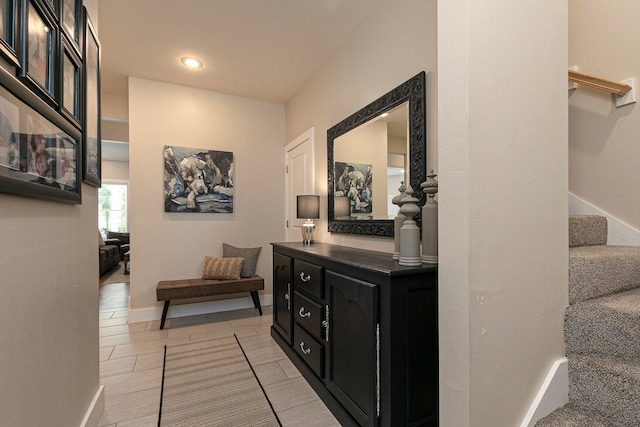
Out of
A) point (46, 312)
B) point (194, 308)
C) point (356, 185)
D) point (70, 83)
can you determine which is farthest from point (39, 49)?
point (194, 308)

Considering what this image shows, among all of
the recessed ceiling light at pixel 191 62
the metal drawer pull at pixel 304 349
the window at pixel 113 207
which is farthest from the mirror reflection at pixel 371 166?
the window at pixel 113 207

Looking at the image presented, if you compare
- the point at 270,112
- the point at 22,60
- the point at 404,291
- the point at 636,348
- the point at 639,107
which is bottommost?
the point at 636,348

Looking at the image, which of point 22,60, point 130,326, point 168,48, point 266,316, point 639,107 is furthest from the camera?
point 266,316

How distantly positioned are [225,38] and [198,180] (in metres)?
1.71

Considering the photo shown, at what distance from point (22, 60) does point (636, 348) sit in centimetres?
238

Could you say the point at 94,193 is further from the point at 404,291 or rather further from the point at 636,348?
the point at 636,348

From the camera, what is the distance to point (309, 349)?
2.02 meters

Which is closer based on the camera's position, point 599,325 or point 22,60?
point 22,60

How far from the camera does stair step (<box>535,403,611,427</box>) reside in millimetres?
1094

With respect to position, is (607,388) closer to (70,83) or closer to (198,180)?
(70,83)

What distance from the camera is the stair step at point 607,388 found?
1042mm

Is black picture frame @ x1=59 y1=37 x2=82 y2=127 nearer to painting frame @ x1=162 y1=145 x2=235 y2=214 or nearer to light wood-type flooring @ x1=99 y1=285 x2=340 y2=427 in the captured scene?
light wood-type flooring @ x1=99 y1=285 x2=340 y2=427

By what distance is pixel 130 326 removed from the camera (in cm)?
322

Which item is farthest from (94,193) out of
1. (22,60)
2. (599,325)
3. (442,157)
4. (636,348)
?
(636,348)
